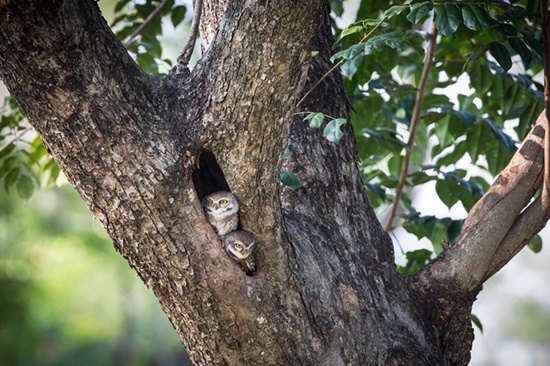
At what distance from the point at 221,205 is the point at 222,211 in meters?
0.02

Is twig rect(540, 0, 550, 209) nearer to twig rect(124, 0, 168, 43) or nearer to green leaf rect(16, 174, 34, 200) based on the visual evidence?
twig rect(124, 0, 168, 43)

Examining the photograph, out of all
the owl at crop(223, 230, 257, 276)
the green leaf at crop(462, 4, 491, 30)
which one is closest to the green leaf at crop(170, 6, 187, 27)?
the green leaf at crop(462, 4, 491, 30)

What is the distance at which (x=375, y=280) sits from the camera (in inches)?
90.2

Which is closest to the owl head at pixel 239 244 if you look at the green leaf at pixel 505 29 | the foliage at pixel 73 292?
the green leaf at pixel 505 29

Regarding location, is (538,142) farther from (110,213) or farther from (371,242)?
(110,213)

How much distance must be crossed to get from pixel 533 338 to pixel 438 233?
44.5ft

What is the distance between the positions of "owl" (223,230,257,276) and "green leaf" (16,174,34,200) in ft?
5.59

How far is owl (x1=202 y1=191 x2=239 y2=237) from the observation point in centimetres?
188

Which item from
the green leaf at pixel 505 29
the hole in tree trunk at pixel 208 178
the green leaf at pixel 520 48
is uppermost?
the green leaf at pixel 505 29

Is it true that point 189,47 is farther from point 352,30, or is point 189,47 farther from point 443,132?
point 443,132

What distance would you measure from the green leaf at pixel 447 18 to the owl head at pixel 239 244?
2.88ft

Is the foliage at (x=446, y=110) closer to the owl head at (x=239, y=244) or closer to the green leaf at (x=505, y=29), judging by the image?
the green leaf at (x=505, y=29)

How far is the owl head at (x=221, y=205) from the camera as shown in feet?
6.16

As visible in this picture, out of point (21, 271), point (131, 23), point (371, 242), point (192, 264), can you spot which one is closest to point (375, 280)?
point (371, 242)
